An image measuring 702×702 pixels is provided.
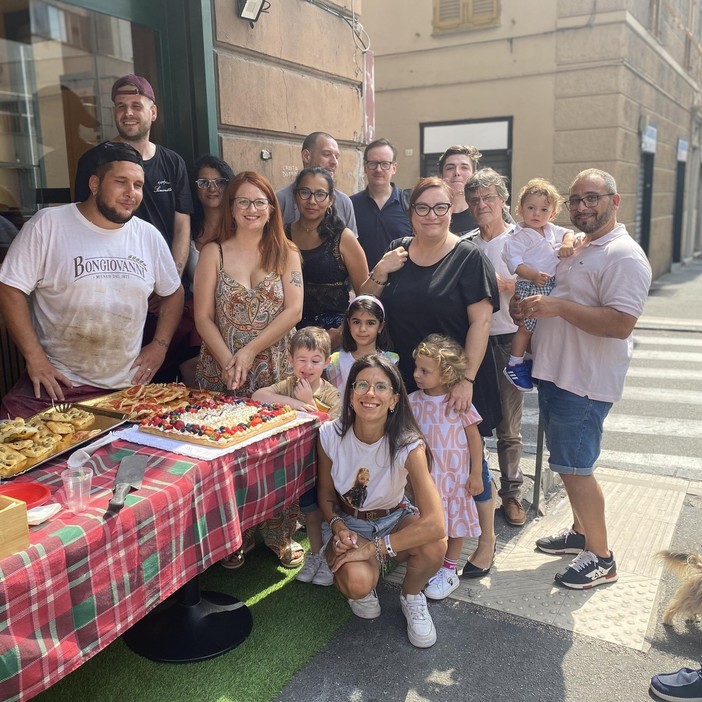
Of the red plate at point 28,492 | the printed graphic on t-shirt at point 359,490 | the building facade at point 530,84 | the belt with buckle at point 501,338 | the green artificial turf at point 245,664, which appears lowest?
the green artificial turf at point 245,664

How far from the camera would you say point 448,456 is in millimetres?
3453

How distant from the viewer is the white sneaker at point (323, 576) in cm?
355

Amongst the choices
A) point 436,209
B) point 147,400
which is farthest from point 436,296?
point 147,400

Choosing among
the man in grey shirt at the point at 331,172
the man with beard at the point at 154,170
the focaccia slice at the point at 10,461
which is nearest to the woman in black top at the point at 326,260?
the man in grey shirt at the point at 331,172

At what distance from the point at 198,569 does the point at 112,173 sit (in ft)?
6.02

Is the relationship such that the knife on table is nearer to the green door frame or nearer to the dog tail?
the dog tail

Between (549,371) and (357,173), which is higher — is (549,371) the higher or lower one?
the lower one

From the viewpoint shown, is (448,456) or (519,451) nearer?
(448,456)

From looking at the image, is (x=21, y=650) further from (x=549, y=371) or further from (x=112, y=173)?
(x=549, y=371)

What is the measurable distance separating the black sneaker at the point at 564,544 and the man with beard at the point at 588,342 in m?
0.26

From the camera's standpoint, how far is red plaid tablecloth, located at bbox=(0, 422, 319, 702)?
1.85m

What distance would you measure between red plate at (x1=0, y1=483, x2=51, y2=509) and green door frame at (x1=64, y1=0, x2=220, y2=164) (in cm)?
314

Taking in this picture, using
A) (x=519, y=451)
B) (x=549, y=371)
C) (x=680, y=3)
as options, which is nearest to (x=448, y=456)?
(x=549, y=371)

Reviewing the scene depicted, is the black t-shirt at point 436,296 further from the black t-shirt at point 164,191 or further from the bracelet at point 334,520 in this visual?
the black t-shirt at point 164,191
